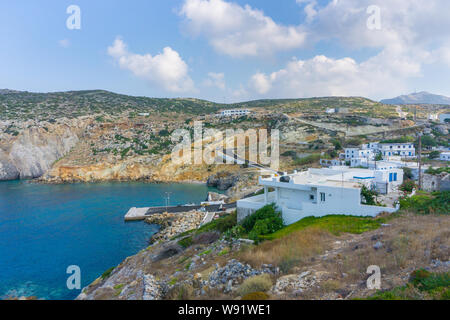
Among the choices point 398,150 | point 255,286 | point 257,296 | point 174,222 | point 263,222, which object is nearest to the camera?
point 257,296

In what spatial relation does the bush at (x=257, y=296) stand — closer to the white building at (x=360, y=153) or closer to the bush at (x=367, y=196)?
the bush at (x=367, y=196)

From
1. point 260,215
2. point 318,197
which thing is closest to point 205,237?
point 260,215

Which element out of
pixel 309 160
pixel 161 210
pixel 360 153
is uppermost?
pixel 360 153

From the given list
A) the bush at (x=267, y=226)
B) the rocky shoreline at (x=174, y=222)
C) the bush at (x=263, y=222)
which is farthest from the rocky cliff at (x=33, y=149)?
the bush at (x=267, y=226)

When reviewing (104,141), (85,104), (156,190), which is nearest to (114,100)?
(85,104)

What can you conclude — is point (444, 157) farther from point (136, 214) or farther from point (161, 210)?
point (136, 214)
